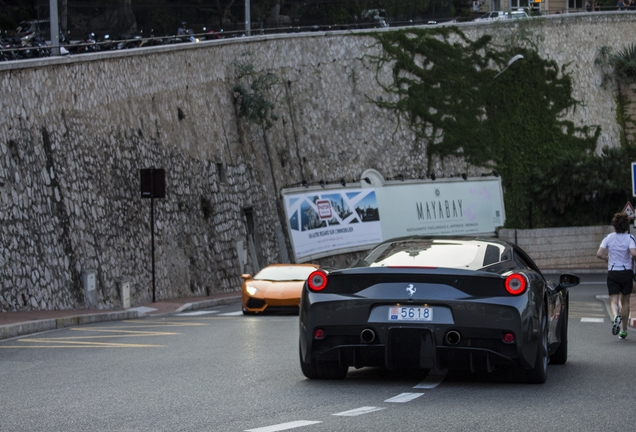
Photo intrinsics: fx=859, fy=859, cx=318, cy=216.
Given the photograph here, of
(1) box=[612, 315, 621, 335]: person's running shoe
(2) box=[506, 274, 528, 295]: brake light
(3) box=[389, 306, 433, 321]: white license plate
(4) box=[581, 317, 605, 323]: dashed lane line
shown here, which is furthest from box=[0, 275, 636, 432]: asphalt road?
(4) box=[581, 317, 605, 323]: dashed lane line

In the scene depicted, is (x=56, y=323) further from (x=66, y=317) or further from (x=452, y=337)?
(x=452, y=337)

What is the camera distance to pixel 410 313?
6.81 meters

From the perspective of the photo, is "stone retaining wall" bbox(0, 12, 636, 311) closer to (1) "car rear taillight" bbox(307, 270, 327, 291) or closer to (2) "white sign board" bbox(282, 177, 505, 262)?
(2) "white sign board" bbox(282, 177, 505, 262)

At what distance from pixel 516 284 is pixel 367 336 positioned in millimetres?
1260

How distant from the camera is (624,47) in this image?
45.7 m

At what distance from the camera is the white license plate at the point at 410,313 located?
6785 mm

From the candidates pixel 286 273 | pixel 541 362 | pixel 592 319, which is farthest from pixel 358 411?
pixel 286 273

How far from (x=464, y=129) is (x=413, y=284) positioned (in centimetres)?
3472

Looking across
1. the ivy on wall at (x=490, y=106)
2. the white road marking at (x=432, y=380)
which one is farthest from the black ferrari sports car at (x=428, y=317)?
the ivy on wall at (x=490, y=106)

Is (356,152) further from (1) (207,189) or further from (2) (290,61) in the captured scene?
(1) (207,189)

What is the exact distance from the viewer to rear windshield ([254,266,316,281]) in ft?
63.0

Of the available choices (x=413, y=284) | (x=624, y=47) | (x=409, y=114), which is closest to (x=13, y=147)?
(x=413, y=284)

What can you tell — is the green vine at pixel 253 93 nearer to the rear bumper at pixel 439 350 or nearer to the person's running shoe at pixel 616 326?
the person's running shoe at pixel 616 326

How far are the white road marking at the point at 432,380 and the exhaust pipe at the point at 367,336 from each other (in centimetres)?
65
